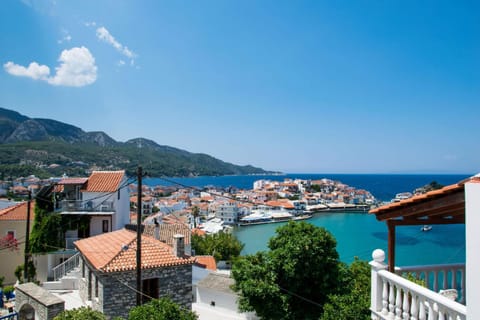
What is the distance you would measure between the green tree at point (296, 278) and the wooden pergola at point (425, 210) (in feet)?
27.5

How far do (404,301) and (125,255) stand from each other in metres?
11.8

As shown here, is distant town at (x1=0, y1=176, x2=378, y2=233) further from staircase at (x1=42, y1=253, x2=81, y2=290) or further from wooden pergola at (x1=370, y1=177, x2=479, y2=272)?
wooden pergola at (x1=370, y1=177, x2=479, y2=272)

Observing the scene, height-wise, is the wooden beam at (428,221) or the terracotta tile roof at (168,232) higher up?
the wooden beam at (428,221)

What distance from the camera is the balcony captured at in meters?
21.4

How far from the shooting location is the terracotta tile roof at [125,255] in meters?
12.5

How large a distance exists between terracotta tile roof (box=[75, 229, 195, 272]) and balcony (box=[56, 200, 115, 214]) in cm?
604

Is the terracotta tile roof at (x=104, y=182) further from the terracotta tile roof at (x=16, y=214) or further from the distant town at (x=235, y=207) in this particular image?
the distant town at (x=235, y=207)

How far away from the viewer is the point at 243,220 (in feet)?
317

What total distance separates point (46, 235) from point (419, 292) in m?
22.9

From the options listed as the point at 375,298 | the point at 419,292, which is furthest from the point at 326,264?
the point at 419,292

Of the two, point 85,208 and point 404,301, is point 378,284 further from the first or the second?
point 85,208

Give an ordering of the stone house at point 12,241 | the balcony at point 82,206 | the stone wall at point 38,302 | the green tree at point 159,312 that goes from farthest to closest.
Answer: the stone house at point 12,241 < the balcony at point 82,206 < the stone wall at point 38,302 < the green tree at point 159,312

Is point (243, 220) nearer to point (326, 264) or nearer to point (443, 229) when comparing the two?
point (443, 229)

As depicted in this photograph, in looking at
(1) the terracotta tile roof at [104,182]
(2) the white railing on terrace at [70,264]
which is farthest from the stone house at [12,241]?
(2) the white railing on terrace at [70,264]
